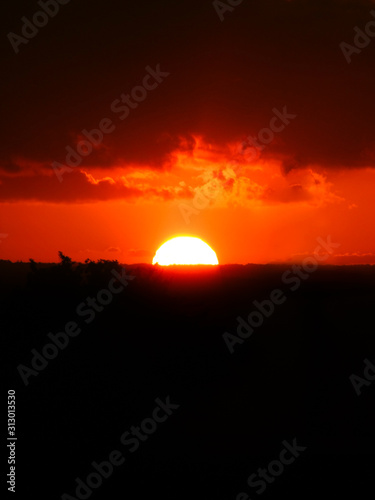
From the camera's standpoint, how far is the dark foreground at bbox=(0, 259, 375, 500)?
53.7 ft

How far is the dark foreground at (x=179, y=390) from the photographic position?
16375 millimetres

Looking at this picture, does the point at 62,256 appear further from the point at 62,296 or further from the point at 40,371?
the point at 40,371

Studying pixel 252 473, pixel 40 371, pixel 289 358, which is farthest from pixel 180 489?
pixel 289 358

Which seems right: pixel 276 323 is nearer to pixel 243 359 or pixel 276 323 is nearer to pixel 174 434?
pixel 243 359

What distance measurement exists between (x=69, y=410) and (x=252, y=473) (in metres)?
7.37

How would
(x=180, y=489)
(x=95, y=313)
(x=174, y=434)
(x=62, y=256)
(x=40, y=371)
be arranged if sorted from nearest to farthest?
(x=180, y=489), (x=174, y=434), (x=40, y=371), (x=95, y=313), (x=62, y=256)

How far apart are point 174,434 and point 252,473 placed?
164 inches

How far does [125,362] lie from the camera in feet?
83.7

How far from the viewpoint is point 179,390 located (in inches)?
974

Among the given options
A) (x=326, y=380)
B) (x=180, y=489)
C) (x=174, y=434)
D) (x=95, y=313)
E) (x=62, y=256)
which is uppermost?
(x=62, y=256)

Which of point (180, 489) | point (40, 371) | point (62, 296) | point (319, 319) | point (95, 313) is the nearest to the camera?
point (180, 489)

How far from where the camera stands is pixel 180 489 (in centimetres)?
1555

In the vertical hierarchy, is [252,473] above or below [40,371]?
below

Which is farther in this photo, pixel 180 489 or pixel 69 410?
pixel 69 410
